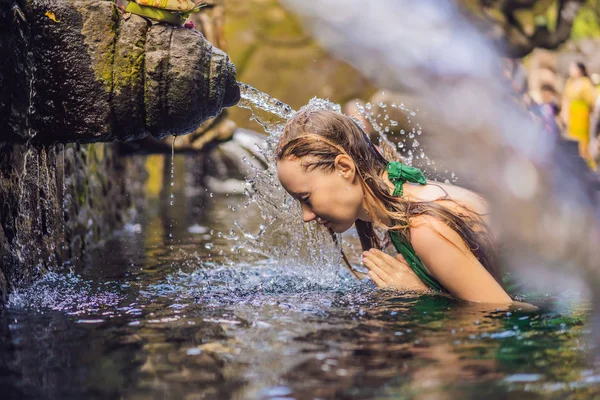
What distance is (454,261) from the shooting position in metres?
3.02

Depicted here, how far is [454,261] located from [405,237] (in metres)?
0.30

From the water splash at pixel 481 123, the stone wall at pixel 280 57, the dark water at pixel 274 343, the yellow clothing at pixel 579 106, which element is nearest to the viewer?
the dark water at pixel 274 343

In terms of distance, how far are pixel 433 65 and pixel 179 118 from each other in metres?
7.36

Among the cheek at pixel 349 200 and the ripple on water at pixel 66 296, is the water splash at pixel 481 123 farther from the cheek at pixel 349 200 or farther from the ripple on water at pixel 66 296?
the ripple on water at pixel 66 296

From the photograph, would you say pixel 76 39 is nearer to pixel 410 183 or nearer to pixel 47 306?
pixel 47 306

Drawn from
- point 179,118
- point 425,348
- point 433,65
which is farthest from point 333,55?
point 425,348

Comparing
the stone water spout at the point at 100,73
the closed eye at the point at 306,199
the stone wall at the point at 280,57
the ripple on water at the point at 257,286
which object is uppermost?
the stone wall at the point at 280,57

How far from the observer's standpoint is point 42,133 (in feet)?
11.6

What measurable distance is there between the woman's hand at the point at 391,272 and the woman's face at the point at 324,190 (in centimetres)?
30

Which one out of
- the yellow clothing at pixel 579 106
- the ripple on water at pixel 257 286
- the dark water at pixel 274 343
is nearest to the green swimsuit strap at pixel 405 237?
the dark water at pixel 274 343

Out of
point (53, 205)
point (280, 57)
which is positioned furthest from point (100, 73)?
point (280, 57)

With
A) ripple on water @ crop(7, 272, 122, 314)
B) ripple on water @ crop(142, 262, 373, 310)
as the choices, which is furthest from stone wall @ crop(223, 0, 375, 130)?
ripple on water @ crop(7, 272, 122, 314)

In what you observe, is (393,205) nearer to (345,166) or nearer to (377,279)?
(345,166)

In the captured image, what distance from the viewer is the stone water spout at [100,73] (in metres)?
3.37
